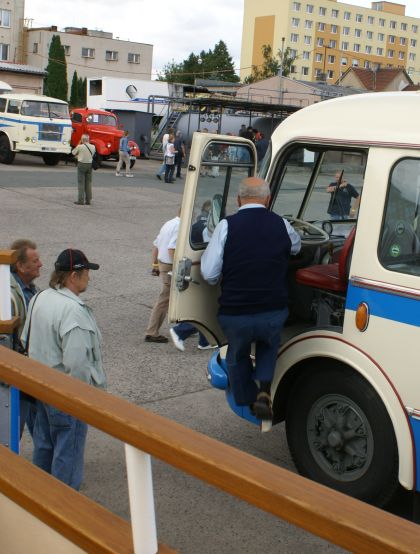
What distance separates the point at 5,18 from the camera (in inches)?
3231

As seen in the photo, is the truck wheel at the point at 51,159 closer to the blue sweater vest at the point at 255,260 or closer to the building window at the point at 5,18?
the blue sweater vest at the point at 255,260

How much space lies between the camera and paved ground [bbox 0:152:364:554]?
4621mm

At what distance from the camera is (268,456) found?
5.81 m

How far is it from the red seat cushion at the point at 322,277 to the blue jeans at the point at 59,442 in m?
1.81

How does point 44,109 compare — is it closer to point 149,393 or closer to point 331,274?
point 149,393

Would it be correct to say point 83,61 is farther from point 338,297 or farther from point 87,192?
point 338,297

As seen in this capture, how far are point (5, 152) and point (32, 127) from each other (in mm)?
1615

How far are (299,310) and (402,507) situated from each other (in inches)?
60.6

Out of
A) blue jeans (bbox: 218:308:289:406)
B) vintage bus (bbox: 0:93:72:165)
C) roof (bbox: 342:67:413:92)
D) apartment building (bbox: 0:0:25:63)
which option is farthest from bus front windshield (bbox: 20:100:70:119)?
apartment building (bbox: 0:0:25:63)

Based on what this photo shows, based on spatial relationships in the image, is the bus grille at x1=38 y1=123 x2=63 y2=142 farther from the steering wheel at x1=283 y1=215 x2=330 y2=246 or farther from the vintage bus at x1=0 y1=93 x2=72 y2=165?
the steering wheel at x1=283 y1=215 x2=330 y2=246

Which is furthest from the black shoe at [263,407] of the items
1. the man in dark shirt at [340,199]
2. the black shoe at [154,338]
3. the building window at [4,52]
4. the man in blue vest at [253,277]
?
the building window at [4,52]

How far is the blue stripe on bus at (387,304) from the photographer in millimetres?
4480

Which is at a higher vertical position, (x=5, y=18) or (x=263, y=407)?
(x=5, y=18)

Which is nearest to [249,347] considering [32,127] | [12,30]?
[32,127]
